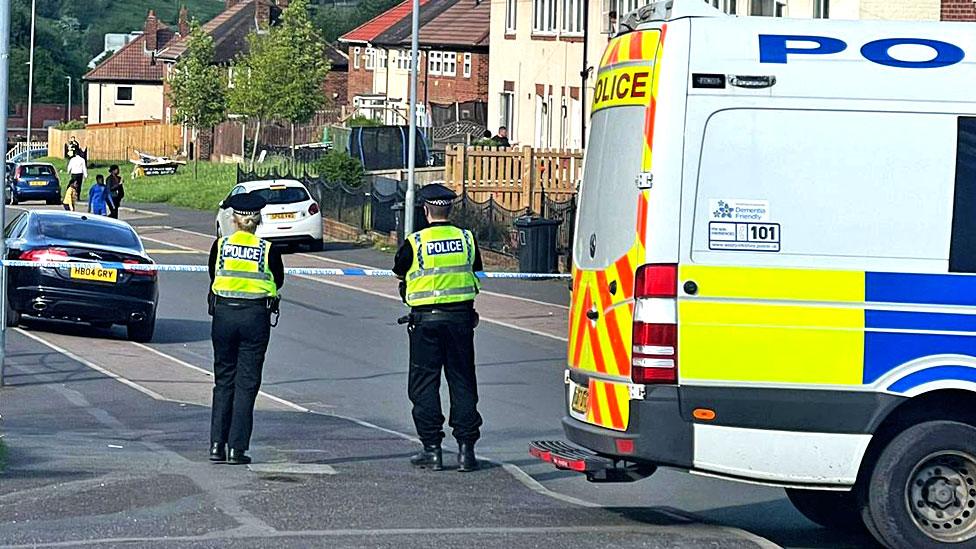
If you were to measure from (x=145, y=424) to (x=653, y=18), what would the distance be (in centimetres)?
570

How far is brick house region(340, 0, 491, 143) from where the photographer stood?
56.2 m

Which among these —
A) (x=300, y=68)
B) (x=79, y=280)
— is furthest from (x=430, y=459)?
(x=300, y=68)

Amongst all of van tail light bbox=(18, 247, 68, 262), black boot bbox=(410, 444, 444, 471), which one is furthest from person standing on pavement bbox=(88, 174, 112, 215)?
black boot bbox=(410, 444, 444, 471)

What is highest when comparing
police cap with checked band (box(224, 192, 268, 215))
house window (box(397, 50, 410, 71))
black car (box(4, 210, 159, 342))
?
house window (box(397, 50, 410, 71))

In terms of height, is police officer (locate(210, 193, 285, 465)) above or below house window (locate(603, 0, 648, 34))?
below

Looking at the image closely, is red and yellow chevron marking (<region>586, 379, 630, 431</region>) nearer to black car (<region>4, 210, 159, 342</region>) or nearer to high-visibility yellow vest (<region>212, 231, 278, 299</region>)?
high-visibility yellow vest (<region>212, 231, 278, 299</region>)

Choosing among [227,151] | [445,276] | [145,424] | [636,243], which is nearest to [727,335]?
[636,243]

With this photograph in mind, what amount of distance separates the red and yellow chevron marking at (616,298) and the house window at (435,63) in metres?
53.3

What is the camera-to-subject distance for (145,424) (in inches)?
464

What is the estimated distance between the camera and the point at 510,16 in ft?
151

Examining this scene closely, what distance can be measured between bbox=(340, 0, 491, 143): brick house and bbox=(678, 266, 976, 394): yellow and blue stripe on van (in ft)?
143

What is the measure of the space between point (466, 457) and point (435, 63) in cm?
5279

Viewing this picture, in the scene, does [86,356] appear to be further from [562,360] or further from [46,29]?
[46,29]

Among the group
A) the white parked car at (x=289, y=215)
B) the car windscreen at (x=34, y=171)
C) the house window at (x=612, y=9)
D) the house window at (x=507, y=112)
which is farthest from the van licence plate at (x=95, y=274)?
the car windscreen at (x=34, y=171)
